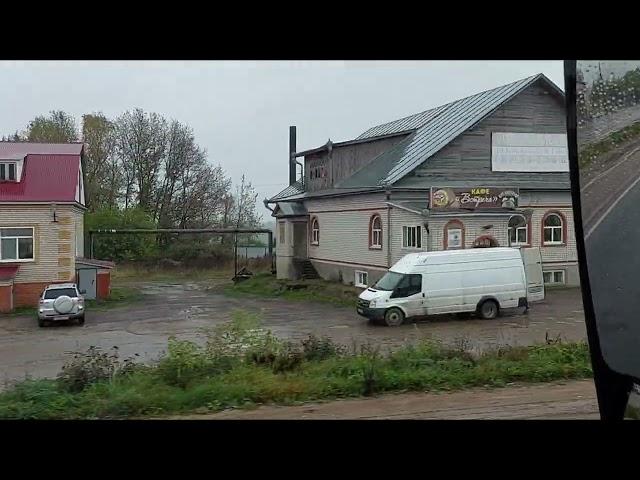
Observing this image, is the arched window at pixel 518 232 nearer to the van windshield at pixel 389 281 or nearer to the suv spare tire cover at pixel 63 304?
the van windshield at pixel 389 281

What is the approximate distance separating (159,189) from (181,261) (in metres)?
0.64

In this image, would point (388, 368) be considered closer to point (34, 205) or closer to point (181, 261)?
point (181, 261)

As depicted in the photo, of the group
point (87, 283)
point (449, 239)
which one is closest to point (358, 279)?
point (449, 239)

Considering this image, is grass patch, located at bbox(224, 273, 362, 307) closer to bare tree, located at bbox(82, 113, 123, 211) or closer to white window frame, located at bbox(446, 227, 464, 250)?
white window frame, located at bbox(446, 227, 464, 250)

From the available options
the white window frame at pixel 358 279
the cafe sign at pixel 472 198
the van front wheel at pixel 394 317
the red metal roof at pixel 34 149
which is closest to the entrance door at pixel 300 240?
the white window frame at pixel 358 279

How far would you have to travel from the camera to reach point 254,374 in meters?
4.33

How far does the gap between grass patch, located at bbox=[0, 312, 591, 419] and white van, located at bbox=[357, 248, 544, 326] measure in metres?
0.58

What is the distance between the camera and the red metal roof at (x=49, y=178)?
4.61 meters

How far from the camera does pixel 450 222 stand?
5.77 meters

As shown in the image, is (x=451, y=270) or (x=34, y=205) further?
(x=451, y=270)

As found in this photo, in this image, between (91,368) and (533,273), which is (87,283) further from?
(533,273)

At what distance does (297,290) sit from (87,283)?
6.46 ft
